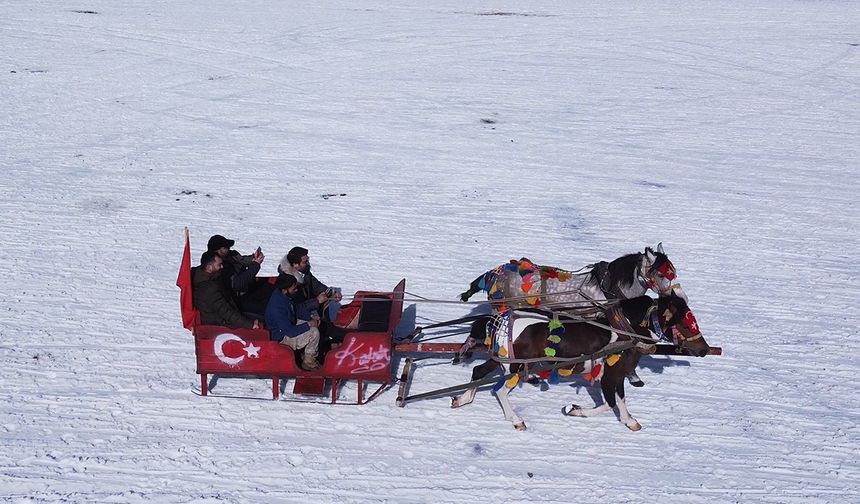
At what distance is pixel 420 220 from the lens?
11711mm

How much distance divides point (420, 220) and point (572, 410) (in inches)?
194

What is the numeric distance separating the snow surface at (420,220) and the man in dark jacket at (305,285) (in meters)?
0.97

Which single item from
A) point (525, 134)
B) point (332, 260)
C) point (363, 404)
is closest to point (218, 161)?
point (332, 260)

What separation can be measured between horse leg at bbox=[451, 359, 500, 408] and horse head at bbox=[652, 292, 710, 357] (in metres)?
1.53

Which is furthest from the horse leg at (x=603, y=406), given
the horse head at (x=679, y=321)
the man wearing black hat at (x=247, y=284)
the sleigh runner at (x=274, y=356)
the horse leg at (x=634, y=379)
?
the man wearing black hat at (x=247, y=284)

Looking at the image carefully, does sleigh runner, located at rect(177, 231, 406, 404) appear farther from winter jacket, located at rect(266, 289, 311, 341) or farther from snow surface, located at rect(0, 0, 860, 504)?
snow surface, located at rect(0, 0, 860, 504)

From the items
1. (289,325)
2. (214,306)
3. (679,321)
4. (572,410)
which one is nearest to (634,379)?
(572,410)

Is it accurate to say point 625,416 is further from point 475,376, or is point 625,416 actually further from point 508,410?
point 475,376

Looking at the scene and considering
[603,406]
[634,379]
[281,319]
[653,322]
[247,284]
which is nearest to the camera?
[653,322]

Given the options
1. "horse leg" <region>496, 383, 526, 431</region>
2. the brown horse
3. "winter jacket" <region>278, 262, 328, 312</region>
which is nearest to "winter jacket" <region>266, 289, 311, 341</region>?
"winter jacket" <region>278, 262, 328, 312</region>

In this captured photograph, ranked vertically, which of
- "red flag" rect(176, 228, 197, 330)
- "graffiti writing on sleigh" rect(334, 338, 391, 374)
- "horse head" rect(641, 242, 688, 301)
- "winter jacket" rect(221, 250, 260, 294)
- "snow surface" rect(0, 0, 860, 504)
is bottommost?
"snow surface" rect(0, 0, 860, 504)

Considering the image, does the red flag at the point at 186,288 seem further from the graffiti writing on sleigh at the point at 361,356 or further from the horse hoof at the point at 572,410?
the horse hoof at the point at 572,410

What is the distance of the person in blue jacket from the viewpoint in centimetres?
700

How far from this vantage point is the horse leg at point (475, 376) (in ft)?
24.0
